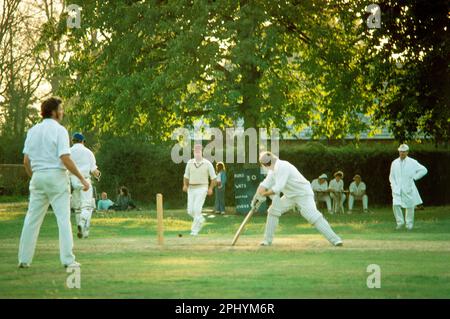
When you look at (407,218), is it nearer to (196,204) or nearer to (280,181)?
(196,204)

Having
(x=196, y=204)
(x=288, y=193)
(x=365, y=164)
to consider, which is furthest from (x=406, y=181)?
(x=365, y=164)

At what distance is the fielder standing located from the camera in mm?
14344

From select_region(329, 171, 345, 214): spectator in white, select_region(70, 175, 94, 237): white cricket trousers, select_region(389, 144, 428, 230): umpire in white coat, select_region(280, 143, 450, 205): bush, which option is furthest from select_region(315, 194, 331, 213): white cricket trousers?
select_region(70, 175, 94, 237): white cricket trousers

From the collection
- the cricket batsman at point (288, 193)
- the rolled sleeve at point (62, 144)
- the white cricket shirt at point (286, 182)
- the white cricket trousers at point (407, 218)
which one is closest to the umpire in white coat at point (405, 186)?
the white cricket trousers at point (407, 218)

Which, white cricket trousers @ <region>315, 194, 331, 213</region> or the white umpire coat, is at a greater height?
the white umpire coat

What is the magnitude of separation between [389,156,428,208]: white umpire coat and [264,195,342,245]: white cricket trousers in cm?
813

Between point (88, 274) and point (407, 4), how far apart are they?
23.7m

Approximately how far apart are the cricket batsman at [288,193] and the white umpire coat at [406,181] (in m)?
8.19

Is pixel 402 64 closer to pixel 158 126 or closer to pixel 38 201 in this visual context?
pixel 158 126

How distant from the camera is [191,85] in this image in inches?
1612

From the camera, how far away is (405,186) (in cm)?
2775

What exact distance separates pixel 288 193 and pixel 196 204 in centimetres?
504

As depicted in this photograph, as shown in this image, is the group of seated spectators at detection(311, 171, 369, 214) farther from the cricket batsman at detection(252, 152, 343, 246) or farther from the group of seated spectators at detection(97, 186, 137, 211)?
the cricket batsman at detection(252, 152, 343, 246)
